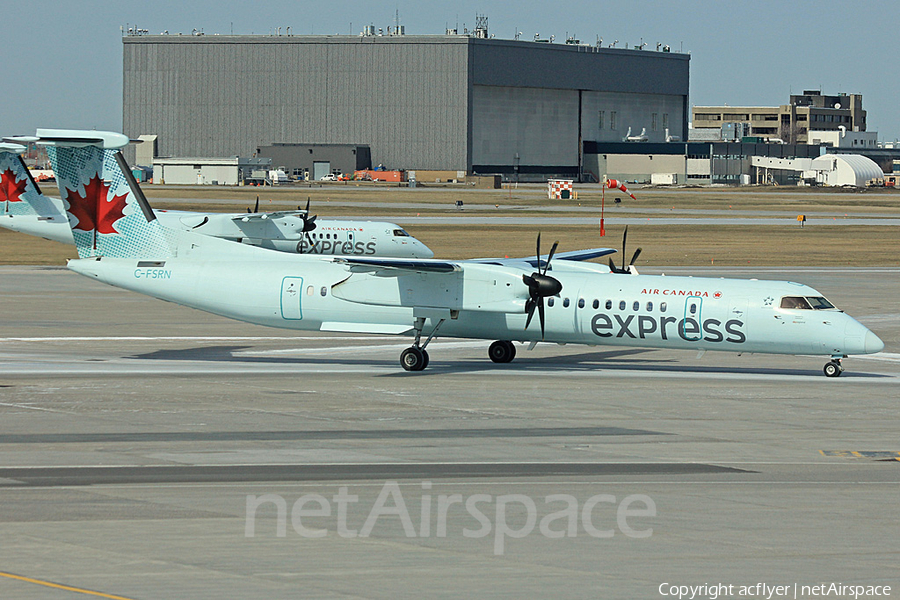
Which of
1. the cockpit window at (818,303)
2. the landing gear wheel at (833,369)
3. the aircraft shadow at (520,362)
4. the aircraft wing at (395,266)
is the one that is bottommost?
the aircraft shadow at (520,362)

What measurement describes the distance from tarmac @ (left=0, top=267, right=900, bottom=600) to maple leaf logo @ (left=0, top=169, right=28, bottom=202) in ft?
75.4

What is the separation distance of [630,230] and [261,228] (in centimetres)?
4151

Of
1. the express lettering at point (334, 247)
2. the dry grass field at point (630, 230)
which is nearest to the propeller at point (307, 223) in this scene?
the express lettering at point (334, 247)

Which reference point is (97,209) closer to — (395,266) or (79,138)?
(79,138)

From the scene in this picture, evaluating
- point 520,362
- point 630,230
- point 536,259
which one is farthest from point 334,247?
point 630,230

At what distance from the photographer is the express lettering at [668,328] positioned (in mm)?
29281

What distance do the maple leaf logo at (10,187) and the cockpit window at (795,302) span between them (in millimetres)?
39921

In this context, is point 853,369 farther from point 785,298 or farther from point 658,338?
point 658,338

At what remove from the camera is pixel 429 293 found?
3056 centimetres

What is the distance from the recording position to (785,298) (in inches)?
1150

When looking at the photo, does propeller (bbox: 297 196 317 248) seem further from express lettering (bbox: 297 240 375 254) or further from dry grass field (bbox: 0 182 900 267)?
dry grass field (bbox: 0 182 900 267)

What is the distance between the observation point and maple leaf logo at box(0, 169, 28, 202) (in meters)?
54.8

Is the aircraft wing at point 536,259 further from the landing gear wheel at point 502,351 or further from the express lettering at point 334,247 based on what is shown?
the express lettering at point 334,247

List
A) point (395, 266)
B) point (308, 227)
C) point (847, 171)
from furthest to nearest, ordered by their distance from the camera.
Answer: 1. point (847, 171)
2. point (308, 227)
3. point (395, 266)
